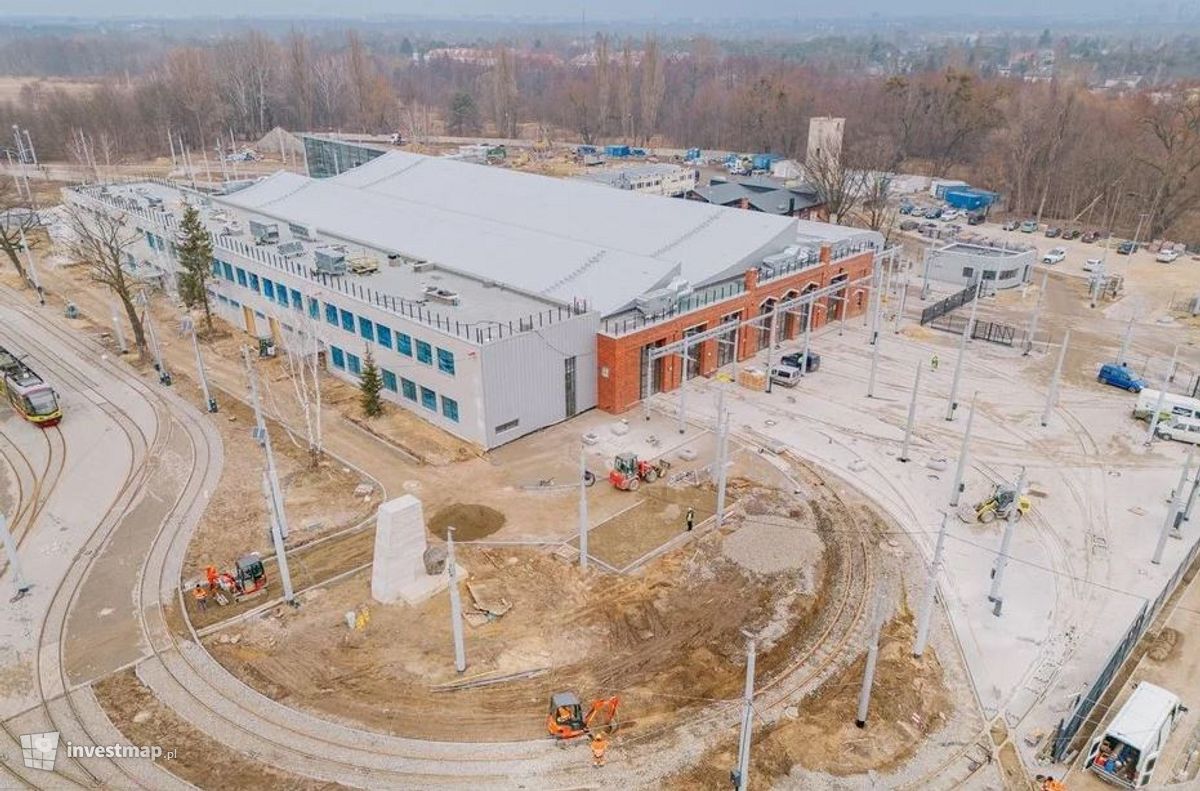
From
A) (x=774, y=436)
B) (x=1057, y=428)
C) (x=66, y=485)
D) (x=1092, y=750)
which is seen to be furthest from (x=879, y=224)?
(x=66, y=485)

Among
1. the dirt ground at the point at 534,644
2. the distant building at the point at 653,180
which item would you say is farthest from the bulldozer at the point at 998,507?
the distant building at the point at 653,180

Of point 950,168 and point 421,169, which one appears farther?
point 950,168

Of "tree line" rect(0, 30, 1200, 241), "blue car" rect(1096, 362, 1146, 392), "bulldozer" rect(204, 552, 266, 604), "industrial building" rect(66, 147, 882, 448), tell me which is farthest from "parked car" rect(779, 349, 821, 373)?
"tree line" rect(0, 30, 1200, 241)

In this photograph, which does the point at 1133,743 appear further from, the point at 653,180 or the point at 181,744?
the point at 653,180

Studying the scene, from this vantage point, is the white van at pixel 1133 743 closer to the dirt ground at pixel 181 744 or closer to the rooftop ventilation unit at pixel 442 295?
the dirt ground at pixel 181 744

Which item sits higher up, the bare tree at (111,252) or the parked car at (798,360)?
the bare tree at (111,252)

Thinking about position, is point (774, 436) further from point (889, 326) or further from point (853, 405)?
point (889, 326)

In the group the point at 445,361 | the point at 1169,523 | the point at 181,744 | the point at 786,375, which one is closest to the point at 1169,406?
the point at 1169,523
